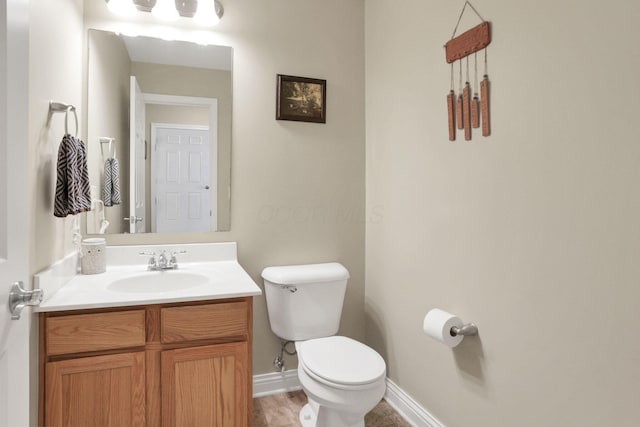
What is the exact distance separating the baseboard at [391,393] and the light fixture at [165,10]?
2.01 m

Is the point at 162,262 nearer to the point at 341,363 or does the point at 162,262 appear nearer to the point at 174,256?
the point at 174,256

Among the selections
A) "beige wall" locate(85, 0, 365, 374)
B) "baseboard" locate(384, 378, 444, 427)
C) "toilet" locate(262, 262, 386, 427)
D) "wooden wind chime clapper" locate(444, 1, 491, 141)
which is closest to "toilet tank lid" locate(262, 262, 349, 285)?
"toilet" locate(262, 262, 386, 427)

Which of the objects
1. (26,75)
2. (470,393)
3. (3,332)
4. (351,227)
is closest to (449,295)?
(470,393)

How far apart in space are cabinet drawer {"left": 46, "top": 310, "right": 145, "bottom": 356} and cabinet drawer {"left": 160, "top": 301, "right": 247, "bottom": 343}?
9cm

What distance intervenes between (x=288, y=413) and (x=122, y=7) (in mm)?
2250

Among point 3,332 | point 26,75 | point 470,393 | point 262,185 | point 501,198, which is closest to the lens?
point 3,332

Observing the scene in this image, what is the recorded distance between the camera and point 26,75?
2.99ft

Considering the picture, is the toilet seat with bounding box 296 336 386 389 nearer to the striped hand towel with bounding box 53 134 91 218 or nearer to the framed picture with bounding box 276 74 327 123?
the striped hand towel with bounding box 53 134 91 218

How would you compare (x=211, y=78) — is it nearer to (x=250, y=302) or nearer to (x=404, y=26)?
(x=404, y=26)

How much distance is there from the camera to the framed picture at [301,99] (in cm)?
226

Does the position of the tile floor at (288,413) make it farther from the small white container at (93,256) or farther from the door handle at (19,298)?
the door handle at (19,298)

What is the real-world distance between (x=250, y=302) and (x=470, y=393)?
97cm

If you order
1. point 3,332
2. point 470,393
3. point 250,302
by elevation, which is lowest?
point 470,393

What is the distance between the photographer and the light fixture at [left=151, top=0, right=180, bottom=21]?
202 centimetres
